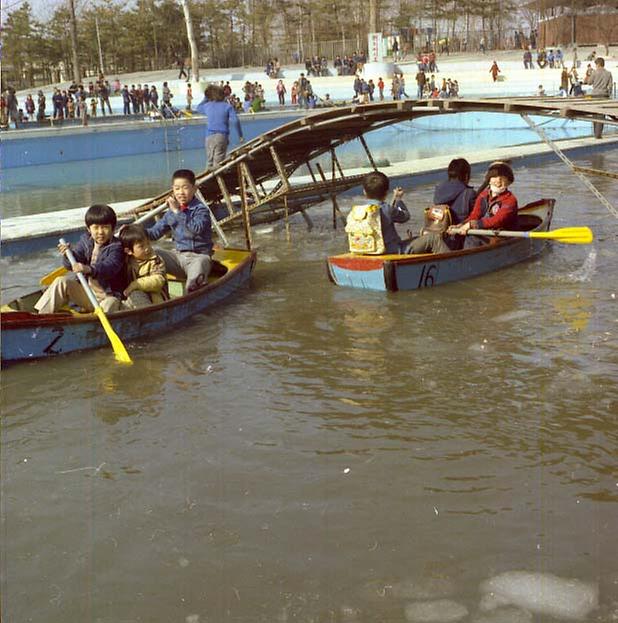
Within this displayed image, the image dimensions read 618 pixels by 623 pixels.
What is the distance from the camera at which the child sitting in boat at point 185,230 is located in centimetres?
859

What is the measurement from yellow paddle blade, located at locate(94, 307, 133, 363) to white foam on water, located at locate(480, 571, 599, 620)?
3.95m

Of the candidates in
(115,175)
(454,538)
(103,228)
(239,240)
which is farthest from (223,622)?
(115,175)

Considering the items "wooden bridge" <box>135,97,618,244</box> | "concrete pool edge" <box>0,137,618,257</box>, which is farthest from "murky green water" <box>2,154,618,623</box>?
"concrete pool edge" <box>0,137,618,257</box>

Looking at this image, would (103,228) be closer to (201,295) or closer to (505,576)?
(201,295)

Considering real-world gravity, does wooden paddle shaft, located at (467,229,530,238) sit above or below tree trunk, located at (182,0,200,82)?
below

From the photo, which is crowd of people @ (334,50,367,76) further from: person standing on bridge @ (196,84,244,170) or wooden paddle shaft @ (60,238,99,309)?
wooden paddle shaft @ (60,238,99,309)

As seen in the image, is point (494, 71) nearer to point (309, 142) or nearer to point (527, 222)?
point (309, 142)

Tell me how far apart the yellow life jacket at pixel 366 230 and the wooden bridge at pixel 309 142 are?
1.52 m

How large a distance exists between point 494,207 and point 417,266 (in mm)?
1532

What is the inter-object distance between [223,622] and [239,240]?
9.54 metres

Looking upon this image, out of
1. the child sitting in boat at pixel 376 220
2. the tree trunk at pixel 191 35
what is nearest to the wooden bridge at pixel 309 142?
the child sitting in boat at pixel 376 220

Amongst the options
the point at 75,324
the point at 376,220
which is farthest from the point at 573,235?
the point at 75,324

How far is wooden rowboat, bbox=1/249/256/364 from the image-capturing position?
6809 mm

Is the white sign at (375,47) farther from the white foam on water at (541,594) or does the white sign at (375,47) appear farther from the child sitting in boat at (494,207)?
the white foam on water at (541,594)
